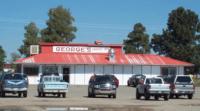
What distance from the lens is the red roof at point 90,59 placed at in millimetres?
71938

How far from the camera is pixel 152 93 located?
39.0 m

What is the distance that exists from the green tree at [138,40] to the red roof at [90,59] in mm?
34778

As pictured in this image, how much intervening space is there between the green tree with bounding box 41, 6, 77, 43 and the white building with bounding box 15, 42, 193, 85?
3207 centimetres

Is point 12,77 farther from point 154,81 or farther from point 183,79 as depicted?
point 183,79

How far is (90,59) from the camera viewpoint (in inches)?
2936

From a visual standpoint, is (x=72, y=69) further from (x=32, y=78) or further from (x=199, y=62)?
(x=199, y=62)

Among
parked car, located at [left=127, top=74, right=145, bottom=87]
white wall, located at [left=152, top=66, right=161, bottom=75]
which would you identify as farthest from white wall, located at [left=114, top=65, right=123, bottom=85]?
white wall, located at [left=152, top=66, right=161, bottom=75]

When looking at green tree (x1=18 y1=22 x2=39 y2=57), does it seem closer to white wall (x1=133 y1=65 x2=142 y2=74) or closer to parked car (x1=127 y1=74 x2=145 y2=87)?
white wall (x1=133 y1=65 x2=142 y2=74)

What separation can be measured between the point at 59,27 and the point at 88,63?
37.7 meters

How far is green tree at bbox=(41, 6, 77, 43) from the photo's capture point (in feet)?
357

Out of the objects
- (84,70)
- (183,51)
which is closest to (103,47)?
(84,70)

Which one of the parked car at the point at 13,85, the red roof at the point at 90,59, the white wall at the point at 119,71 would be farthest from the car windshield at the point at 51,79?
the white wall at the point at 119,71

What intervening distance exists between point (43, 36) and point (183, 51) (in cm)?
2720

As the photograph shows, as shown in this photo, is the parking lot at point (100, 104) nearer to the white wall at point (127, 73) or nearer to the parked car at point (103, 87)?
the parked car at point (103, 87)
